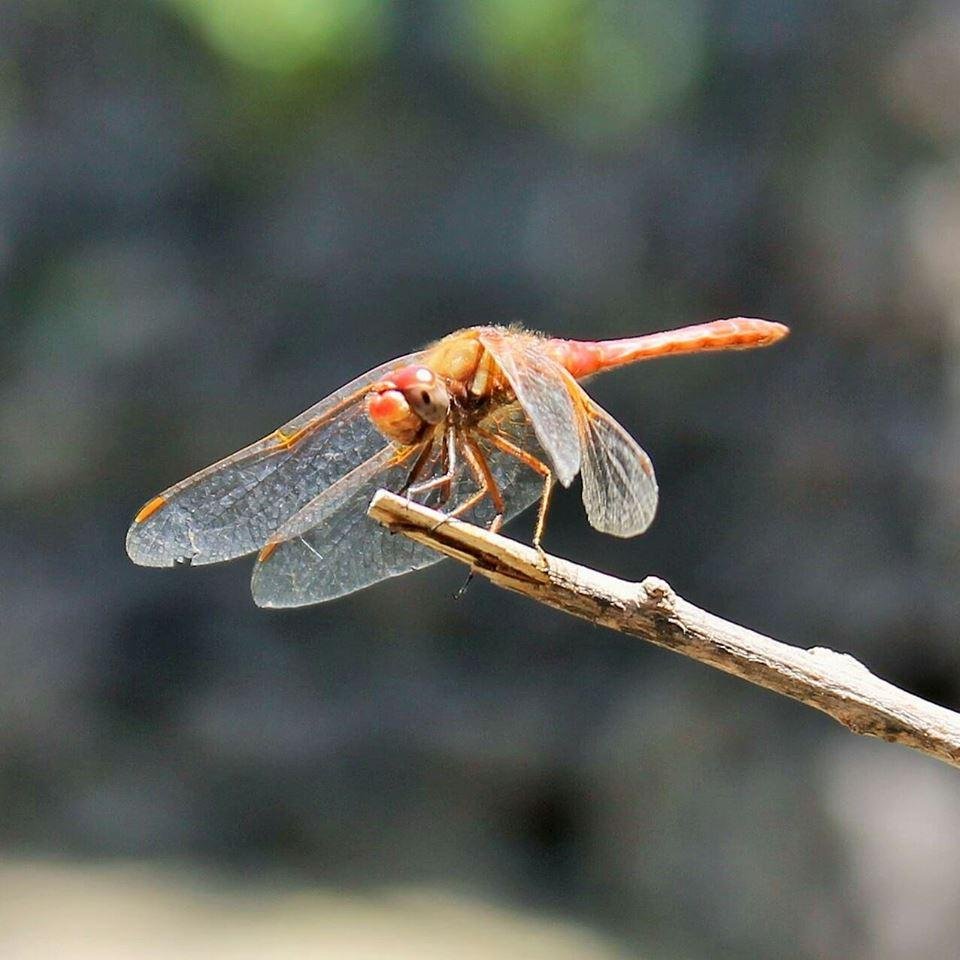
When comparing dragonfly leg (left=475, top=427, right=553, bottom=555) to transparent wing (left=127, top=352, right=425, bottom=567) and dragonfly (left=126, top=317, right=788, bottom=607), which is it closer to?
dragonfly (left=126, top=317, right=788, bottom=607)

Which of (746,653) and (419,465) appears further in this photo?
(419,465)

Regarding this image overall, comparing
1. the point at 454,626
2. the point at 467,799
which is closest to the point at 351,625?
the point at 454,626

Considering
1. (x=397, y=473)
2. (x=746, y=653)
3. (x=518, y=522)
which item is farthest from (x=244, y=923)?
(x=746, y=653)

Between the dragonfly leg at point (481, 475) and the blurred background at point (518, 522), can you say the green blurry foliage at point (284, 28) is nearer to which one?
the blurred background at point (518, 522)

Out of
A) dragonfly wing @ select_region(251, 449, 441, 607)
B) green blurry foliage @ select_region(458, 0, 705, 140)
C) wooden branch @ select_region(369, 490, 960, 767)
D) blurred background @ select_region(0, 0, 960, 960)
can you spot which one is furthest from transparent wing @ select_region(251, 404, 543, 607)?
green blurry foliage @ select_region(458, 0, 705, 140)

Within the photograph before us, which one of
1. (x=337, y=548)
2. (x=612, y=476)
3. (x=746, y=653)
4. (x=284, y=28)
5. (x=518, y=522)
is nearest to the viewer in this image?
(x=746, y=653)

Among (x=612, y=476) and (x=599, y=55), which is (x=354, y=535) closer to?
(x=612, y=476)

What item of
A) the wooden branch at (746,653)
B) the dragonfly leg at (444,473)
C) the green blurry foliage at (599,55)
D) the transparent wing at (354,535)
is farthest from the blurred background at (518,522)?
the wooden branch at (746,653)

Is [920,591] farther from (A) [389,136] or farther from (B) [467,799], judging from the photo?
(A) [389,136]
